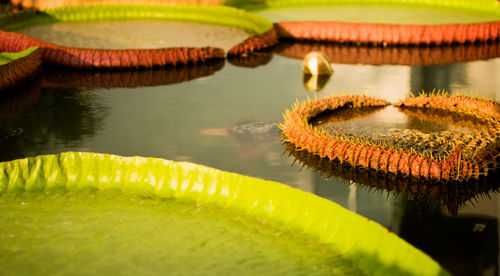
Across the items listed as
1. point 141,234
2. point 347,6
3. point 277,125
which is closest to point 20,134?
point 277,125

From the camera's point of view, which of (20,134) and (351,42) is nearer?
(20,134)

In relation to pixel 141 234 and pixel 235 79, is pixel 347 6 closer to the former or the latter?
pixel 235 79

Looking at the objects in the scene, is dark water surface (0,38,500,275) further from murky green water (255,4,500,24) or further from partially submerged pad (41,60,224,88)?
murky green water (255,4,500,24)

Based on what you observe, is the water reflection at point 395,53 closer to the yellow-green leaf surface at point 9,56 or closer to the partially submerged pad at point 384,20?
the partially submerged pad at point 384,20

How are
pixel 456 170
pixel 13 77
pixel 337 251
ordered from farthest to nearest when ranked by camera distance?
pixel 13 77, pixel 456 170, pixel 337 251

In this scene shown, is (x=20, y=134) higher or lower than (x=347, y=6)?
lower

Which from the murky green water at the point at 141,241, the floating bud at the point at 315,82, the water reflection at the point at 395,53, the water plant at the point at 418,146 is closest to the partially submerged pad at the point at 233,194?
the murky green water at the point at 141,241
